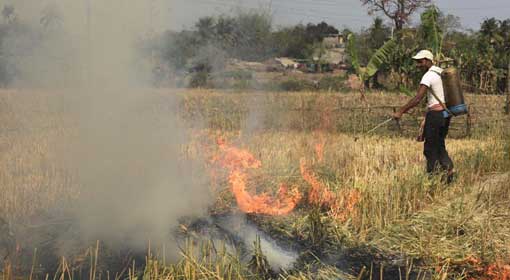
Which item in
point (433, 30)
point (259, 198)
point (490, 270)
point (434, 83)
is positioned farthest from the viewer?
point (433, 30)

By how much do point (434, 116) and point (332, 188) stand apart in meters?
1.70

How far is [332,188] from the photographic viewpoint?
5.71 m

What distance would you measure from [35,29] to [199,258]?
3.16 m

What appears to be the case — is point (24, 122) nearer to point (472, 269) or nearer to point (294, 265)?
point (294, 265)

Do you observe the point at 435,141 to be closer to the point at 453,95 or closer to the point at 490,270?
the point at 453,95

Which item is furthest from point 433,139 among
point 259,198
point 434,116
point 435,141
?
point 259,198

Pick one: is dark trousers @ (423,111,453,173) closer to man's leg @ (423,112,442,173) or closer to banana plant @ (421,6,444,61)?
man's leg @ (423,112,442,173)

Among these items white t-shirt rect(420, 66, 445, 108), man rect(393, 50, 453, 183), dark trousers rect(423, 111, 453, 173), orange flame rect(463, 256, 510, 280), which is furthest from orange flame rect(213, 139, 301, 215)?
white t-shirt rect(420, 66, 445, 108)

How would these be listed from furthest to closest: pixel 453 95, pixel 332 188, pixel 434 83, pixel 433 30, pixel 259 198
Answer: pixel 433 30 → pixel 453 95 → pixel 434 83 → pixel 332 188 → pixel 259 198

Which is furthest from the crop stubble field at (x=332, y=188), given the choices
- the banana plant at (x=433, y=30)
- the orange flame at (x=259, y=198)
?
the banana plant at (x=433, y=30)

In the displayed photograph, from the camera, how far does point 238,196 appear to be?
216 inches

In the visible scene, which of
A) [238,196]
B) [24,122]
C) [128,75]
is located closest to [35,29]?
[128,75]

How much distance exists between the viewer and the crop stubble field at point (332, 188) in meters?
3.90

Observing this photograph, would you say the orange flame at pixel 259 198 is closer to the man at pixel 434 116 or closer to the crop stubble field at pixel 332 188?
the crop stubble field at pixel 332 188
